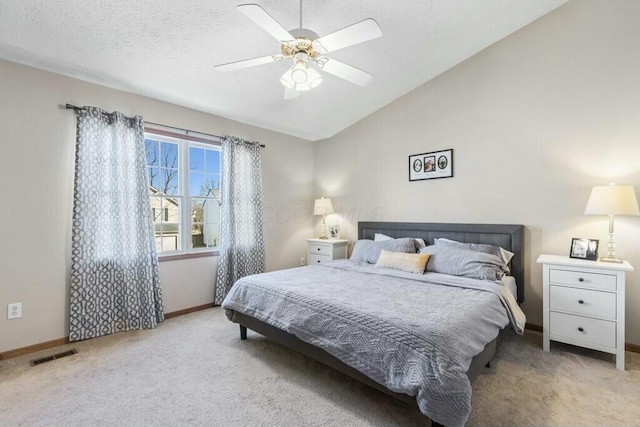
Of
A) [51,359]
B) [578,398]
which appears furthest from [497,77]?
[51,359]

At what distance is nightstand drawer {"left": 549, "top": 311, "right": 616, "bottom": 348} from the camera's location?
2377mm

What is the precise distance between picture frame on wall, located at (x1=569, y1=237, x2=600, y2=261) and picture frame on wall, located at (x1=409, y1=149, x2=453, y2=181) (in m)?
1.35

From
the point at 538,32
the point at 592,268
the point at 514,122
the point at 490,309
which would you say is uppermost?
the point at 538,32

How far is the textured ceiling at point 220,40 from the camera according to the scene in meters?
2.28

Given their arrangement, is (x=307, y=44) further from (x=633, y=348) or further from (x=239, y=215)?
(x=633, y=348)

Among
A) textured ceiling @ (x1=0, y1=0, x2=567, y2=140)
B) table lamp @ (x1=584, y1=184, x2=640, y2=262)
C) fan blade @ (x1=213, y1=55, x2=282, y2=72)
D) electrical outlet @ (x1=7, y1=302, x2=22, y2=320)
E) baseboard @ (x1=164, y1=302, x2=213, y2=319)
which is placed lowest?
baseboard @ (x1=164, y1=302, x2=213, y2=319)

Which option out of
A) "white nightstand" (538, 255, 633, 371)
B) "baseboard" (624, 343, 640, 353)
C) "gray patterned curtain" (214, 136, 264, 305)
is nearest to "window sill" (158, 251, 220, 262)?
"gray patterned curtain" (214, 136, 264, 305)

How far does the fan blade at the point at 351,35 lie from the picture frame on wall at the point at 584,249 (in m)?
2.50

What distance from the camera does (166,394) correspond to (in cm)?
204

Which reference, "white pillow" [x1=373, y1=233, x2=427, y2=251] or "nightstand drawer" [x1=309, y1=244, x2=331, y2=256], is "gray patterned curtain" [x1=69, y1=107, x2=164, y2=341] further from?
"white pillow" [x1=373, y1=233, x2=427, y2=251]

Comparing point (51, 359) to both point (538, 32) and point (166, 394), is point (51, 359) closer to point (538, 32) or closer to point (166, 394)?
point (166, 394)

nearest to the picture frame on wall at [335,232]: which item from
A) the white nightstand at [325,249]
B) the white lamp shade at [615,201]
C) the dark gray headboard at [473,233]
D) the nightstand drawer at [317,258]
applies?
the white nightstand at [325,249]

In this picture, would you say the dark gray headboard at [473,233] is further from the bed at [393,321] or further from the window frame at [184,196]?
the window frame at [184,196]

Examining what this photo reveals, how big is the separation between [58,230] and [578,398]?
167 inches
